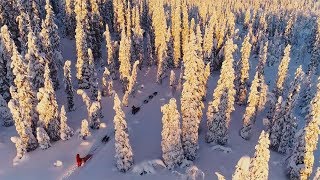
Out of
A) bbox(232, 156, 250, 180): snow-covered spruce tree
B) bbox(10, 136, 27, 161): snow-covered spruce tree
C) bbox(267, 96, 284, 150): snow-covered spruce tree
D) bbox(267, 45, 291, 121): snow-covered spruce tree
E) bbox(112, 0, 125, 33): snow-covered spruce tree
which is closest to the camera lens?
bbox(232, 156, 250, 180): snow-covered spruce tree

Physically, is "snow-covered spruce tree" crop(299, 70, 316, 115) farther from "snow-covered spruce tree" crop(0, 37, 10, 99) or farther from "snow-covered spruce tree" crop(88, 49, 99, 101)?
"snow-covered spruce tree" crop(0, 37, 10, 99)

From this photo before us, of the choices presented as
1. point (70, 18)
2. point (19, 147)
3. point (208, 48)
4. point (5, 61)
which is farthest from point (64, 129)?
point (70, 18)

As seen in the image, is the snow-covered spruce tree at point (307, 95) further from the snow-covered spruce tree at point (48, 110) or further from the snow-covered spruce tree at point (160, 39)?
the snow-covered spruce tree at point (48, 110)

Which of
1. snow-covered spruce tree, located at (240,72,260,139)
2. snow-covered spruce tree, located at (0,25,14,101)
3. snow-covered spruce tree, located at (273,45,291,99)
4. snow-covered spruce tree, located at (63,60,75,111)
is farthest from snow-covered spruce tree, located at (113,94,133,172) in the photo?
snow-covered spruce tree, located at (273,45,291,99)

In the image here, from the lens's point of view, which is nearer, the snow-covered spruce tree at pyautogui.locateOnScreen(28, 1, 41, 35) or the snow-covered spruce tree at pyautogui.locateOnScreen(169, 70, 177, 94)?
the snow-covered spruce tree at pyautogui.locateOnScreen(169, 70, 177, 94)

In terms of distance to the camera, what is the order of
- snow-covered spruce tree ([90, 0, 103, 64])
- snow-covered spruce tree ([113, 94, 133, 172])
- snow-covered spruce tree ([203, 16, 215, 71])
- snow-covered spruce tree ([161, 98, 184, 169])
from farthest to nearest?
snow-covered spruce tree ([203, 16, 215, 71]) → snow-covered spruce tree ([90, 0, 103, 64]) → snow-covered spruce tree ([161, 98, 184, 169]) → snow-covered spruce tree ([113, 94, 133, 172])

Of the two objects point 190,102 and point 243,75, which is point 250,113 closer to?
point 243,75

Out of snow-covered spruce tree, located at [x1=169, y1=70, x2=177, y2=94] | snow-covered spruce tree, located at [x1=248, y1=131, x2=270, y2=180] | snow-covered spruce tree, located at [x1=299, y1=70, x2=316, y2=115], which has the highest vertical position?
snow-covered spruce tree, located at [x1=248, y1=131, x2=270, y2=180]
